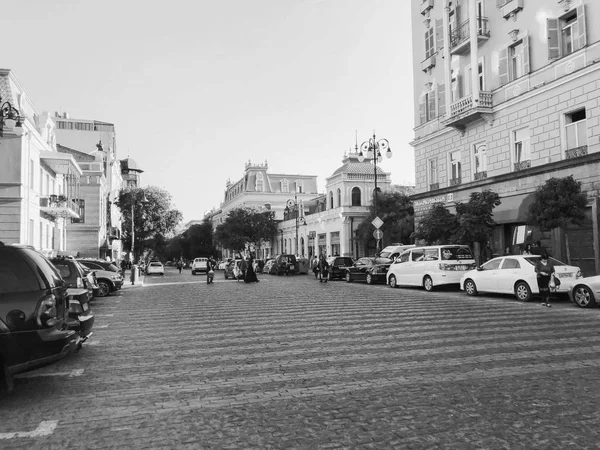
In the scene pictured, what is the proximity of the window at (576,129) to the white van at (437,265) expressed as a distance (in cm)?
597

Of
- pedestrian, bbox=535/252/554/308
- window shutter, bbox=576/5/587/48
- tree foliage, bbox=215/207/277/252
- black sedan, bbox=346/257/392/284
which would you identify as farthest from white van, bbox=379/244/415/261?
tree foliage, bbox=215/207/277/252

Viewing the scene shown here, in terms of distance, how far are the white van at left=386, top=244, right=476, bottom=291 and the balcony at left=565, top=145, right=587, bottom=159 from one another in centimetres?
543

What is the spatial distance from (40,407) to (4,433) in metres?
0.89

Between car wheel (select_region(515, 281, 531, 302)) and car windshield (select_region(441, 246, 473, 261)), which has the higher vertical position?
car windshield (select_region(441, 246, 473, 261))

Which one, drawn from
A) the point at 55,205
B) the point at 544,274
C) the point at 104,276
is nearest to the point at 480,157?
the point at 544,274

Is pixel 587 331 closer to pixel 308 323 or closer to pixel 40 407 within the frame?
pixel 308 323

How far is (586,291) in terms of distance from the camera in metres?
14.8

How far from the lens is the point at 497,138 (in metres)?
26.1

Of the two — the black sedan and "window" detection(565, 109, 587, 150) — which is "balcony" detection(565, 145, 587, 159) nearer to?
"window" detection(565, 109, 587, 150)

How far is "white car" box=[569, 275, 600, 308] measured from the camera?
14.5 metres

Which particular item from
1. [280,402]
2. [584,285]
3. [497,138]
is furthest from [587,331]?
[497,138]

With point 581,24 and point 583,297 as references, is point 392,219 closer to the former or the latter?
point 581,24

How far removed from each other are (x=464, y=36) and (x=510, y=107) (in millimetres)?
5223

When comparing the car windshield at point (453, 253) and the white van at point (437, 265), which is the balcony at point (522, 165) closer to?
the white van at point (437, 265)
